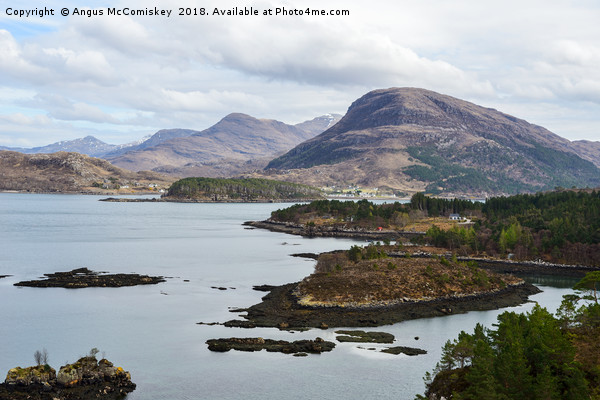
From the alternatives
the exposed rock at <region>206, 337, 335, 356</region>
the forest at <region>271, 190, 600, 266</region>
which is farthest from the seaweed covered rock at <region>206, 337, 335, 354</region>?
the forest at <region>271, 190, 600, 266</region>

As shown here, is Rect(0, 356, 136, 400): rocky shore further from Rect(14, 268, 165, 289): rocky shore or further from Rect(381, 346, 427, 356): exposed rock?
Rect(14, 268, 165, 289): rocky shore

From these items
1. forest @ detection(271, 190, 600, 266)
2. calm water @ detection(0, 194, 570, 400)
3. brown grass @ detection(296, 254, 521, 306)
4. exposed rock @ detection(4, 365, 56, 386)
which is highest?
forest @ detection(271, 190, 600, 266)

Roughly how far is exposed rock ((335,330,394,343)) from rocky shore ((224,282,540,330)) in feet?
11.9

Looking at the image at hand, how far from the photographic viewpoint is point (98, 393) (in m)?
46.9

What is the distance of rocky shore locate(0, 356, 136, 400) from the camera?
45.5 m

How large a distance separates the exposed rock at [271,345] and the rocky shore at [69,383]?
13.5 metres

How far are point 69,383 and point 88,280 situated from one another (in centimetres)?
5705

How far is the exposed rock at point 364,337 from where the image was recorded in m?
64.1

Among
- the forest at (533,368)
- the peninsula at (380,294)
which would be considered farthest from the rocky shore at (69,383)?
the forest at (533,368)

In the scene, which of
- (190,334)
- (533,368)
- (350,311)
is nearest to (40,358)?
(190,334)

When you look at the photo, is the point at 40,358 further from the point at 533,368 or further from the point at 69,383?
the point at 533,368

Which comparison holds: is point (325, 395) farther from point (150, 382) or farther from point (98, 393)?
point (98, 393)

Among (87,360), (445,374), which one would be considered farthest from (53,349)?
(445,374)

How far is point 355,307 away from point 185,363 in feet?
99.1
